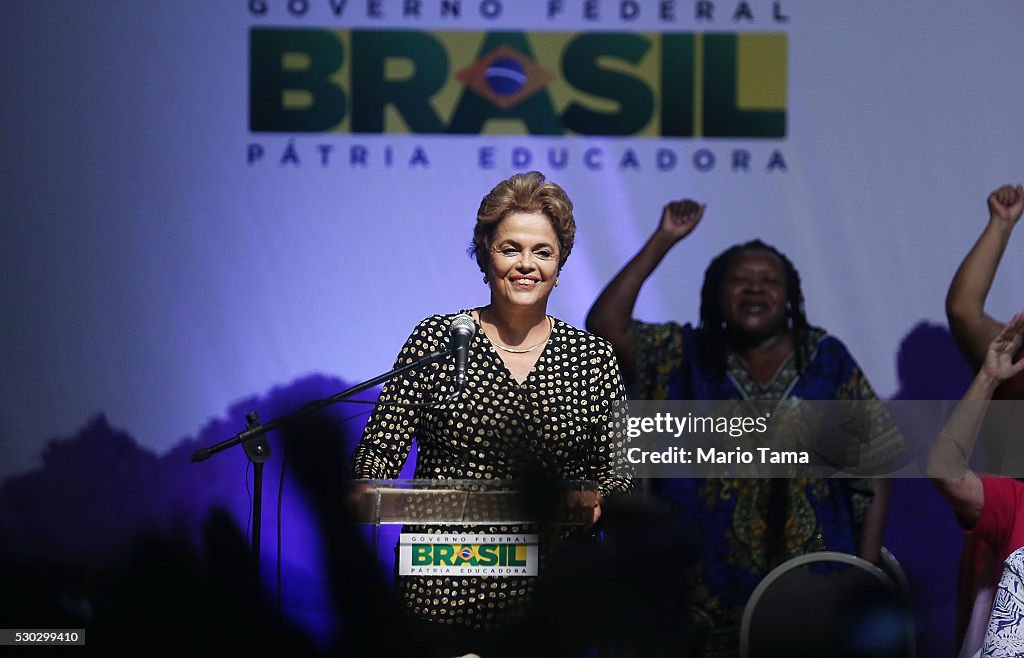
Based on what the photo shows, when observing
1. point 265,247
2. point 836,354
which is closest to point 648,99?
point 836,354

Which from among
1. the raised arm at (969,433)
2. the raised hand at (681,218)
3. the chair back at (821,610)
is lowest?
the chair back at (821,610)

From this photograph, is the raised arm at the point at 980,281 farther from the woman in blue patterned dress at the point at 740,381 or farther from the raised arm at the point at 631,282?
the raised arm at the point at 631,282

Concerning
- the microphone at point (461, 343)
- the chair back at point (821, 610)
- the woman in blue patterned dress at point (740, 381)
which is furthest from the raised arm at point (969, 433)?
the microphone at point (461, 343)

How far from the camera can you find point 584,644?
4035mm

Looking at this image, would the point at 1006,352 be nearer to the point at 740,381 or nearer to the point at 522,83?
the point at 740,381

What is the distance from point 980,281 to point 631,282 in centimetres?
136

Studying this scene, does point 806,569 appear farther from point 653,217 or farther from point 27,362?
point 27,362

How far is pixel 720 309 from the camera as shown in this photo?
5.12 m

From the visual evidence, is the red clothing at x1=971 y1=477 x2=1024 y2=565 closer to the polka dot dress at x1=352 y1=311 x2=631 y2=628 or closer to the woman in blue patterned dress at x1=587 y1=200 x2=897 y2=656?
the woman in blue patterned dress at x1=587 y1=200 x2=897 y2=656

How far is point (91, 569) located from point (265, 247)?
4.64 ft

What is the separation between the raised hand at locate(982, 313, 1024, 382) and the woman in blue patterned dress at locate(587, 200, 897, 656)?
456 millimetres

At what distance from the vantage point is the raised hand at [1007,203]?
16.8 feet

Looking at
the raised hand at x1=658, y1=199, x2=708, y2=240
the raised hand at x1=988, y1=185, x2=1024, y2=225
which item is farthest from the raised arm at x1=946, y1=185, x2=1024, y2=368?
the raised hand at x1=658, y1=199, x2=708, y2=240

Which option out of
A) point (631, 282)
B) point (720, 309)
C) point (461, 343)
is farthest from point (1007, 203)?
point (461, 343)
